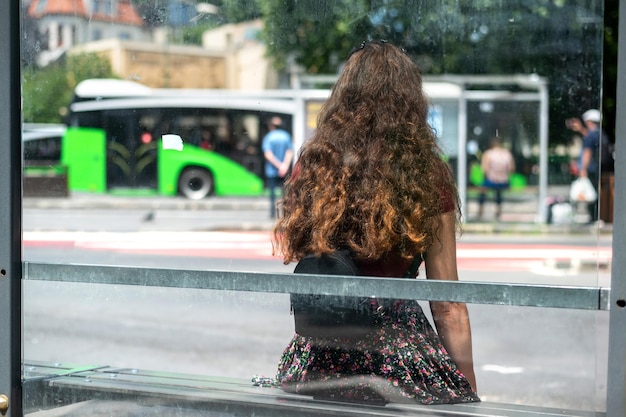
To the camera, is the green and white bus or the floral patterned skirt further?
the green and white bus

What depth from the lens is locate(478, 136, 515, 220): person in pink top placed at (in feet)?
42.7

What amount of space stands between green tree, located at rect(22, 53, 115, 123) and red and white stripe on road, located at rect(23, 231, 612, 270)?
37 centimetres

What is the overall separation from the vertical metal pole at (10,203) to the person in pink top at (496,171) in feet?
37.8

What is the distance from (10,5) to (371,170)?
0.82 metres

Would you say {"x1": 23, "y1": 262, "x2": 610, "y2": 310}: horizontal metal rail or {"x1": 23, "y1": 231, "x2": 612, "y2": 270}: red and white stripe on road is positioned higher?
{"x1": 23, "y1": 262, "x2": 610, "y2": 310}: horizontal metal rail

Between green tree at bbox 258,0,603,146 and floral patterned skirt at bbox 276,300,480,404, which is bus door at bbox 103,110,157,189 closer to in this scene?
green tree at bbox 258,0,603,146

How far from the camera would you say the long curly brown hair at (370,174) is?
74.1 inches

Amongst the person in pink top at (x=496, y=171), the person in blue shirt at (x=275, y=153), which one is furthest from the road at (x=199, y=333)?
the person in pink top at (x=496, y=171)

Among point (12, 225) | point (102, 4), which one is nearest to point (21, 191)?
point (12, 225)

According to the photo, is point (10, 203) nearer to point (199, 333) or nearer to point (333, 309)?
point (333, 309)

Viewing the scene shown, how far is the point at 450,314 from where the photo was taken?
1761 millimetres

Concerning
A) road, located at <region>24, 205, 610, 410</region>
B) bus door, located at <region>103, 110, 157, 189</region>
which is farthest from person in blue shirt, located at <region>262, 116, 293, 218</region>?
bus door, located at <region>103, 110, 157, 189</region>

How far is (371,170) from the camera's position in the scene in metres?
1.93

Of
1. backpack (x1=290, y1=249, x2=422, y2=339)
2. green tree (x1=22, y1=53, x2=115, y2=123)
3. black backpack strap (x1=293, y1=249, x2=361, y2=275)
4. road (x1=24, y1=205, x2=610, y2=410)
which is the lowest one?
road (x1=24, y1=205, x2=610, y2=410)
